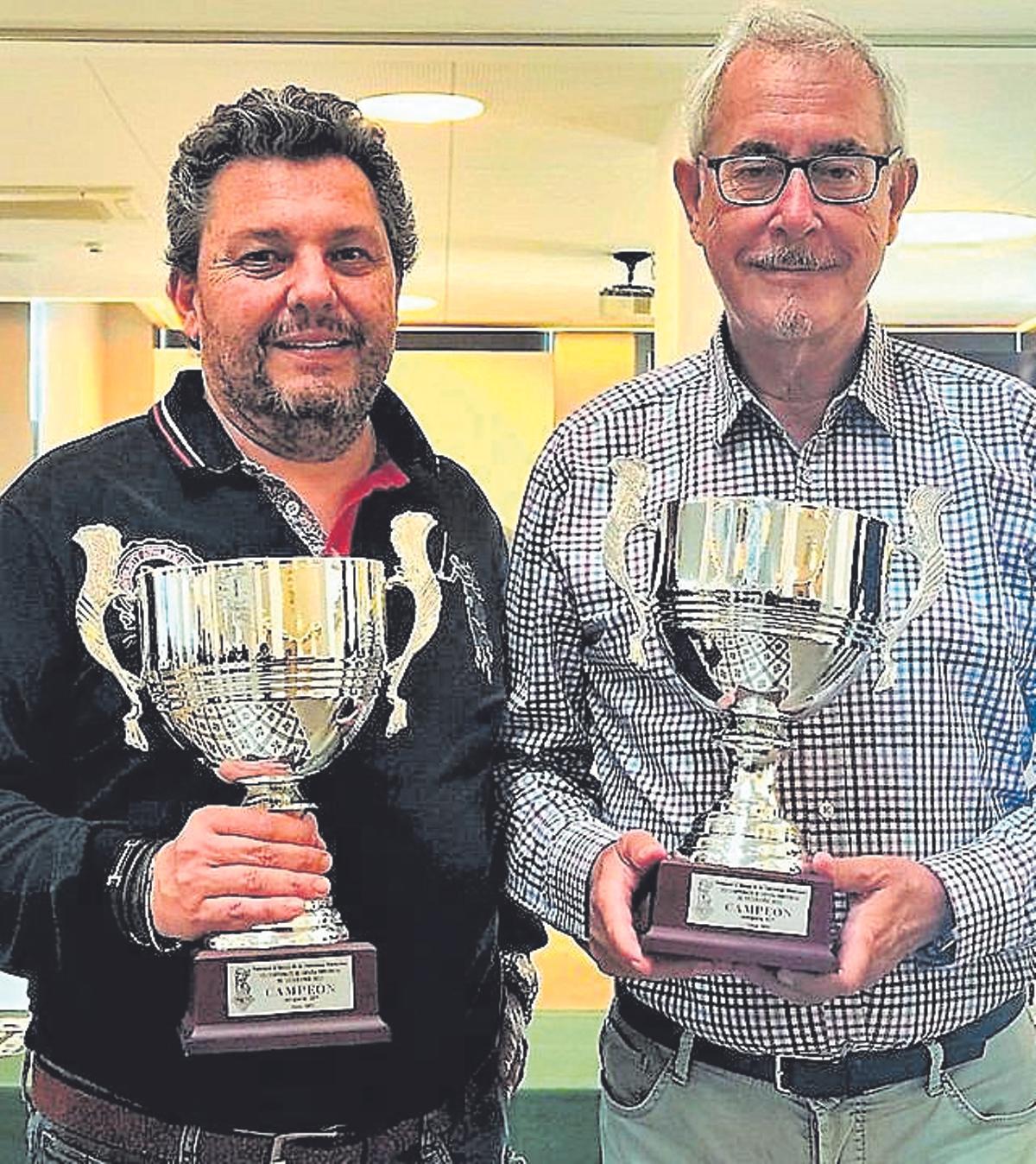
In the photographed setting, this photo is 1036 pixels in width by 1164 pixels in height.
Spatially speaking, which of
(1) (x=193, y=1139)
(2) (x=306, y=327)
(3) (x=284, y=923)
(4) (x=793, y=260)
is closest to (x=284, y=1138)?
(1) (x=193, y=1139)

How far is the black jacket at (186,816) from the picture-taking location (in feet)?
3.89

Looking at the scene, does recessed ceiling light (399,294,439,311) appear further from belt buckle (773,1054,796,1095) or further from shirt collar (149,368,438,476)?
belt buckle (773,1054,796,1095)

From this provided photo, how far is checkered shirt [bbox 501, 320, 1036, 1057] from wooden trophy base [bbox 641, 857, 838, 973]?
0.27ft

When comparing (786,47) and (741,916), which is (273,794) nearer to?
(741,916)

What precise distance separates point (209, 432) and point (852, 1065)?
0.64m

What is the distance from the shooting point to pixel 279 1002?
3.64 ft

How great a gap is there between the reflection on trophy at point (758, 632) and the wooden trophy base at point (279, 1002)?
196mm

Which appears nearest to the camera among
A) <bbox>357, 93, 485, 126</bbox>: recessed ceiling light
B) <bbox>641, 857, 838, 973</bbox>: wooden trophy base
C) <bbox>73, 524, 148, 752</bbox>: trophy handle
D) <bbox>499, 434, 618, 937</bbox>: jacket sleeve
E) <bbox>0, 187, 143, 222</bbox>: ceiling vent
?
<bbox>641, 857, 838, 973</bbox>: wooden trophy base

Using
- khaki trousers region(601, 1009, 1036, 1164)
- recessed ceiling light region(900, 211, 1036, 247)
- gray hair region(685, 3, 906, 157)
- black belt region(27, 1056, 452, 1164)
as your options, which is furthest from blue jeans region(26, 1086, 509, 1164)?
recessed ceiling light region(900, 211, 1036, 247)

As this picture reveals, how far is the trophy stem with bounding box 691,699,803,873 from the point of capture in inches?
43.9

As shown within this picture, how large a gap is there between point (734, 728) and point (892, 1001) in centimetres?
21

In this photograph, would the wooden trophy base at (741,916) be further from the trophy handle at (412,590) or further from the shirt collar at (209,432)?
the shirt collar at (209,432)

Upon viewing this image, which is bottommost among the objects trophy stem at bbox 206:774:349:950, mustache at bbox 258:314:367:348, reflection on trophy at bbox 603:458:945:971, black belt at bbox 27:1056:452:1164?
black belt at bbox 27:1056:452:1164

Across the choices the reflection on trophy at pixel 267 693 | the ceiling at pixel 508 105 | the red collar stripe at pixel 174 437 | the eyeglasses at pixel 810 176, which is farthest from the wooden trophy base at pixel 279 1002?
the ceiling at pixel 508 105
